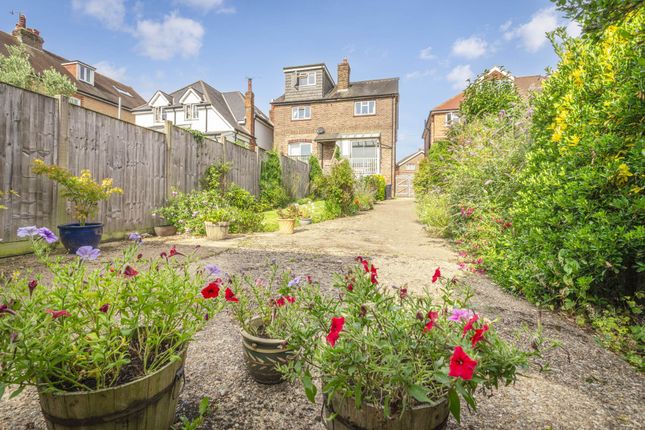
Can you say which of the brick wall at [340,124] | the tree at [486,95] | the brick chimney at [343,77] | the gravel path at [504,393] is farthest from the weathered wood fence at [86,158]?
the brick chimney at [343,77]

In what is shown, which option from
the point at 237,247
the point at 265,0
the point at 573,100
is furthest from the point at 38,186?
the point at 573,100

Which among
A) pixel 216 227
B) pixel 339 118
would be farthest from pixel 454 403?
pixel 339 118

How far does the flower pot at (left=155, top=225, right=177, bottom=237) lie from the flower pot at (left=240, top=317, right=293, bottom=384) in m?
5.42

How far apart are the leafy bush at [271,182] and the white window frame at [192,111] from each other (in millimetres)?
12853

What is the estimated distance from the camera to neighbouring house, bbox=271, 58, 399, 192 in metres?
20.5

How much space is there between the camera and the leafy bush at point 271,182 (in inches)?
433

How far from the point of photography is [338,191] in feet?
34.8

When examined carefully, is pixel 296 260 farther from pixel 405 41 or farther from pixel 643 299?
pixel 405 41

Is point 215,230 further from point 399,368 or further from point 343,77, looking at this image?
point 343,77

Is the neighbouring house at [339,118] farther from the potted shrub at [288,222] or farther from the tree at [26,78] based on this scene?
the potted shrub at [288,222]

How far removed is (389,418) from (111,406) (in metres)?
0.92

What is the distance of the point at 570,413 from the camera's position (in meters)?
1.51

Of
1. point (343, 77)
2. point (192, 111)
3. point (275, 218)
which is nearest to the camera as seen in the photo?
point (275, 218)

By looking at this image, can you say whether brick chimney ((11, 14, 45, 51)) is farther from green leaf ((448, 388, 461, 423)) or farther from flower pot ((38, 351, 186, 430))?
green leaf ((448, 388, 461, 423))
